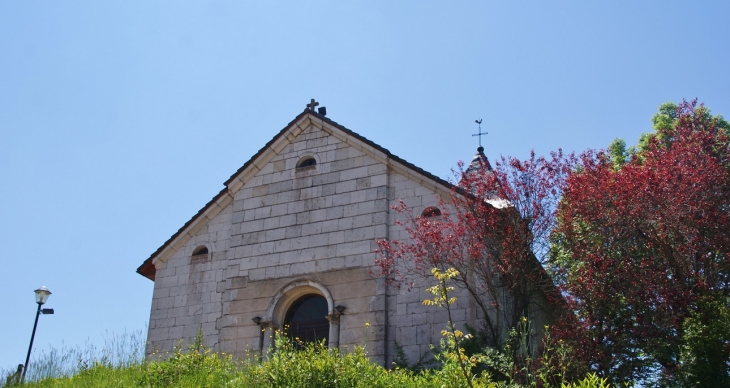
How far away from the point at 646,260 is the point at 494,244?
9.58 feet

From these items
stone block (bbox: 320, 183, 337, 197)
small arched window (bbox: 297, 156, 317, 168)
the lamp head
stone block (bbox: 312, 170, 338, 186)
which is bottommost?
the lamp head

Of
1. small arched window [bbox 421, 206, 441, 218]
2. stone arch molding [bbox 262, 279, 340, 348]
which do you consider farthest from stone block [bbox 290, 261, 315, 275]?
small arched window [bbox 421, 206, 441, 218]

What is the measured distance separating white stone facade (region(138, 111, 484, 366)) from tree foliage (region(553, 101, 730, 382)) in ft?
8.36

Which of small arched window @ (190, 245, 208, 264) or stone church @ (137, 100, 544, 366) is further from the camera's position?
small arched window @ (190, 245, 208, 264)

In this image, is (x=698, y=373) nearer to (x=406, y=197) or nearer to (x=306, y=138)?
(x=406, y=197)

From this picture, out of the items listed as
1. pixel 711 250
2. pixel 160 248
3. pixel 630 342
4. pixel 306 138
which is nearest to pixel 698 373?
pixel 630 342

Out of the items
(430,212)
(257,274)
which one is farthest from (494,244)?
(257,274)

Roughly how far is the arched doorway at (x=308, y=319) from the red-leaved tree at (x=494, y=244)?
81.0 inches

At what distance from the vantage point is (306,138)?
20.0 meters

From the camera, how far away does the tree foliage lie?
47.6 feet

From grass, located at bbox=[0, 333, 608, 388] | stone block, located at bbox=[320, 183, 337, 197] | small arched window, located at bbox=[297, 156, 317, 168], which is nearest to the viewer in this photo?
grass, located at bbox=[0, 333, 608, 388]

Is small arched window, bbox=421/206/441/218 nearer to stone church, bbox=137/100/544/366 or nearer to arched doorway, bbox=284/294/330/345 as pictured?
stone church, bbox=137/100/544/366

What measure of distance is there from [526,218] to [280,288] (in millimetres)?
5901

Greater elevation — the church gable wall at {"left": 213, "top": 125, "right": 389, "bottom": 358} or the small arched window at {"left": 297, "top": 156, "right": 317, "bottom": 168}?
the small arched window at {"left": 297, "top": 156, "right": 317, "bottom": 168}
